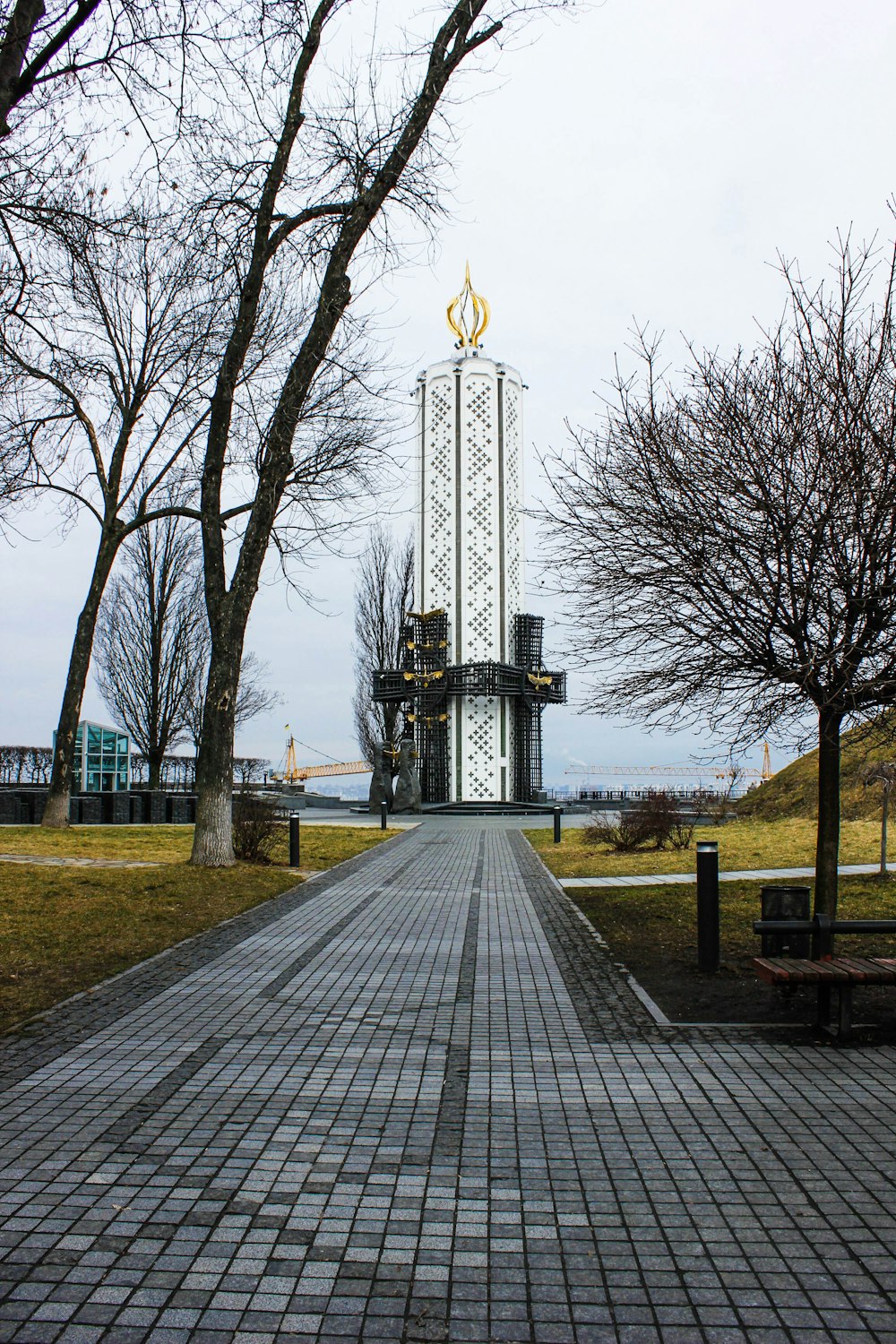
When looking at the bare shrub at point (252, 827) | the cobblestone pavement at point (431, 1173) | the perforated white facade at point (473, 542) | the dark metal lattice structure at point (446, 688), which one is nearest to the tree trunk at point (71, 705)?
the bare shrub at point (252, 827)

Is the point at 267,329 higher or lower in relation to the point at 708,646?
higher

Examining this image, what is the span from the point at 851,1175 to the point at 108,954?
6190 millimetres

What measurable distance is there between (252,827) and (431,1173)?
12187 mm

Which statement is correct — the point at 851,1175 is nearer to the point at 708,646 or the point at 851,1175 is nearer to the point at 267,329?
the point at 708,646

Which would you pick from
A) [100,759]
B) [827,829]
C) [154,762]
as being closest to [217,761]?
[827,829]

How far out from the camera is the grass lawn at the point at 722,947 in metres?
6.61

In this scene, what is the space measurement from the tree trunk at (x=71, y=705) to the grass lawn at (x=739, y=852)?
9938 mm

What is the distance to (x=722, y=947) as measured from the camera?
8.81m

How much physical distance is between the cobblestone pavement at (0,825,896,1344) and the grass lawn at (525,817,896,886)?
9231 millimetres

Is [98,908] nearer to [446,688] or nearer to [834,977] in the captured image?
[834,977]

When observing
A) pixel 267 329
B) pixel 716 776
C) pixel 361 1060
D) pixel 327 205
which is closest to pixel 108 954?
pixel 361 1060

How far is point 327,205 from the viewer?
13281mm

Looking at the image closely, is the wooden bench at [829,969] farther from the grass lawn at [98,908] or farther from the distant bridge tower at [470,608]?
the distant bridge tower at [470,608]

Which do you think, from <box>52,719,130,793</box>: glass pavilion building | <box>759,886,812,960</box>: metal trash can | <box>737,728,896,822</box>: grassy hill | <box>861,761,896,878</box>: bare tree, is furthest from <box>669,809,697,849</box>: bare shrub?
<box>52,719,130,793</box>: glass pavilion building
